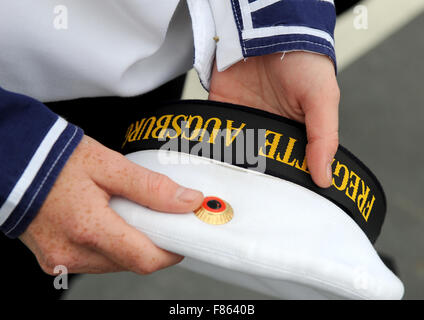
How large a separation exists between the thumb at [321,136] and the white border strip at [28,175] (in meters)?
0.33

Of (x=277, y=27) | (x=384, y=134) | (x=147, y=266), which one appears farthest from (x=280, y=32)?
(x=384, y=134)

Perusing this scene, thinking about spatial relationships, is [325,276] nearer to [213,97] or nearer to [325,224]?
[325,224]

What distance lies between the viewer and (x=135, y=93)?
0.70 meters

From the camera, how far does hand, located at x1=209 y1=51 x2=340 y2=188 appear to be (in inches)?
24.4

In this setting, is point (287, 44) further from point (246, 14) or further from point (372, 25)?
point (372, 25)

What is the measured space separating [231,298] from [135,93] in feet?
2.89

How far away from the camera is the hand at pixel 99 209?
542 millimetres

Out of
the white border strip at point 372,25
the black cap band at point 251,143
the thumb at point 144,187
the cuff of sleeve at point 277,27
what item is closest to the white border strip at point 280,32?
the cuff of sleeve at point 277,27

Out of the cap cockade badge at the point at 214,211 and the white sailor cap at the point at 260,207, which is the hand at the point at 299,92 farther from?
the cap cockade badge at the point at 214,211

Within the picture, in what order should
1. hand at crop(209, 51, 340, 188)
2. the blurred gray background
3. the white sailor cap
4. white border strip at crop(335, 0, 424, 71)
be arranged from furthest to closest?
white border strip at crop(335, 0, 424, 71)
the blurred gray background
hand at crop(209, 51, 340, 188)
the white sailor cap

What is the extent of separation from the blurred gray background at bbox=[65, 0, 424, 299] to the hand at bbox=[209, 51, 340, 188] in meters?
0.80

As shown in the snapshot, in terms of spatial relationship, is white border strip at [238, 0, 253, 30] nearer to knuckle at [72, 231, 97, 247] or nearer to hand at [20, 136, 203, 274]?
hand at [20, 136, 203, 274]

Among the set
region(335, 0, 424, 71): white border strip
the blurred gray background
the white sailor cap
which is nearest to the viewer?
the white sailor cap

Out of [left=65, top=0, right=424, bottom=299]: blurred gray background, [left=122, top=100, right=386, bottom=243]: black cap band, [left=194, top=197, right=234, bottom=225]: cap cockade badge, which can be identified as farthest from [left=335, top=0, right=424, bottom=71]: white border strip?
[left=194, top=197, right=234, bottom=225]: cap cockade badge
